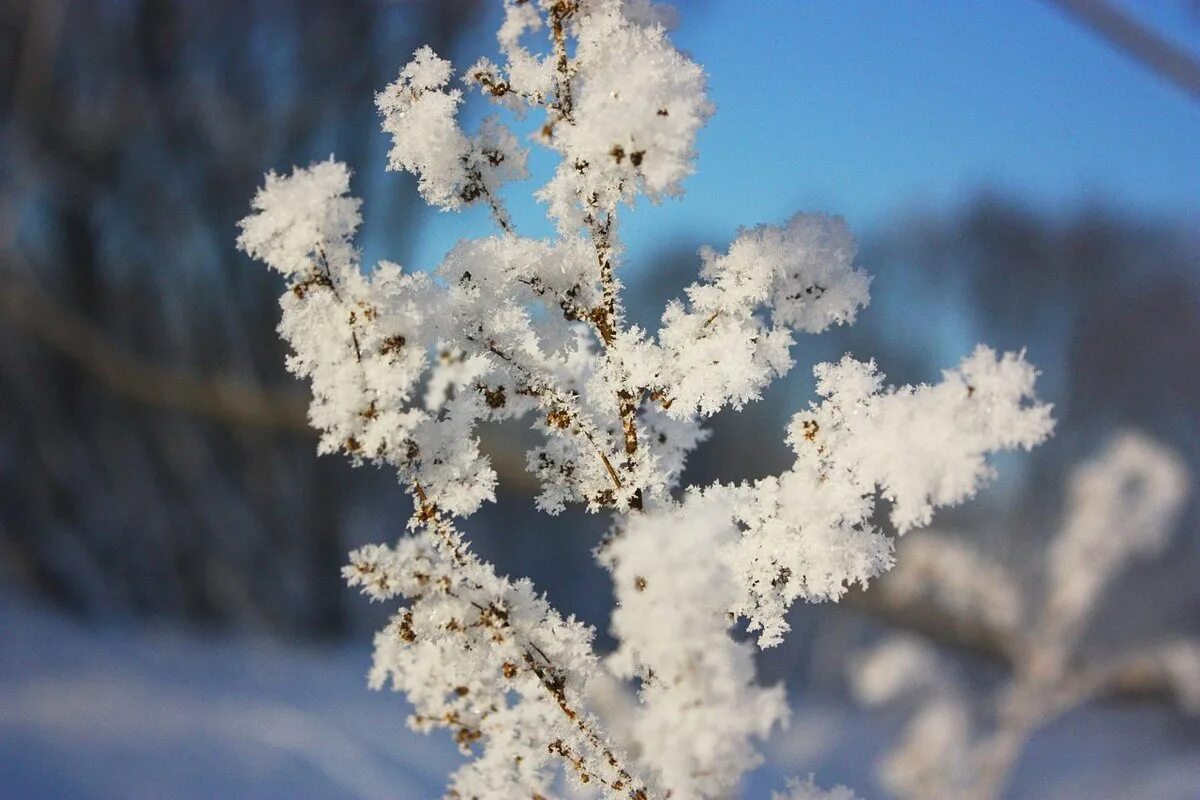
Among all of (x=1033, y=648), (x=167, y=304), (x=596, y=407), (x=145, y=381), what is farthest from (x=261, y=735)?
(x=596, y=407)

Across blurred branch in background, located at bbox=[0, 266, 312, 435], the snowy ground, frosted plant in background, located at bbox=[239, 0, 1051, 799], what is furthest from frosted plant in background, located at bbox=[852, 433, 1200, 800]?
blurred branch in background, located at bbox=[0, 266, 312, 435]

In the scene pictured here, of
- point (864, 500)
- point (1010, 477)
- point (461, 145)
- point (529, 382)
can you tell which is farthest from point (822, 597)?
point (1010, 477)

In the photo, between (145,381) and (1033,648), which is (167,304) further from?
(1033,648)

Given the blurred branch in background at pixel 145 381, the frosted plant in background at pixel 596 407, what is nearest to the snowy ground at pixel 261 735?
the blurred branch in background at pixel 145 381

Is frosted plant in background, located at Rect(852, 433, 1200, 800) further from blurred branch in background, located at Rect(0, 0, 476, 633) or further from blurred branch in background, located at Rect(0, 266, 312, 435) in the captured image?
blurred branch in background, located at Rect(0, 266, 312, 435)

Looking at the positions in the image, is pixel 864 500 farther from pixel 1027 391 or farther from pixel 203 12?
pixel 203 12

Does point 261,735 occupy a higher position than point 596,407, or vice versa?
point 261,735
